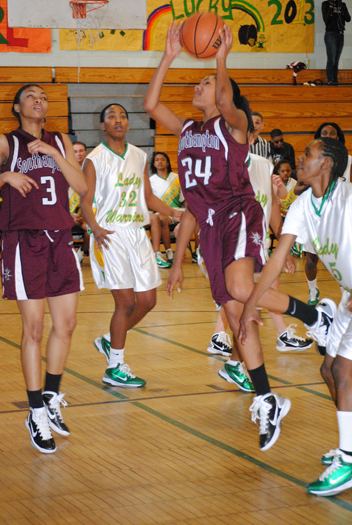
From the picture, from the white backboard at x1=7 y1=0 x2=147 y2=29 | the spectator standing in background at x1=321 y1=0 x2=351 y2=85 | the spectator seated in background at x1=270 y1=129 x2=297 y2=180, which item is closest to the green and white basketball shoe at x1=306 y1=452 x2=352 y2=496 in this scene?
the spectator seated in background at x1=270 y1=129 x2=297 y2=180

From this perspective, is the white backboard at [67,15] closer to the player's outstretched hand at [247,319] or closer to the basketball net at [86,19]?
the basketball net at [86,19]

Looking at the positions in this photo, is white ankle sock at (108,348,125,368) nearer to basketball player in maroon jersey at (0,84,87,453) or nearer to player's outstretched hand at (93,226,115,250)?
player's outstretched hand at (93,226,115,250)

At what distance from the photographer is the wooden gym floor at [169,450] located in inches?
104

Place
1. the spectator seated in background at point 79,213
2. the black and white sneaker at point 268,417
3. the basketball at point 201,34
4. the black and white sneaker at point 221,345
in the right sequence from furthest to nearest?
1. the spectator seated in background at point 79,213
2. the black and white sneaker at point 221,345
3. the basketball at point 201,34
4. the black and white sneaker at point 268,417

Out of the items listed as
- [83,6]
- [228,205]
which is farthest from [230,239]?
[83,6]

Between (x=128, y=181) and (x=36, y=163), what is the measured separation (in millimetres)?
1261

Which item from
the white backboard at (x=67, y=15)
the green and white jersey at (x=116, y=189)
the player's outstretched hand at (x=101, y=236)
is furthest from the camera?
the white backboard at (x=67, y=15)

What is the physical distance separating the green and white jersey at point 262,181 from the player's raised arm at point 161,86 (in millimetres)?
1102

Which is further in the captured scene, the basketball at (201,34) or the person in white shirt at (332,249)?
the basketball at (201,34)

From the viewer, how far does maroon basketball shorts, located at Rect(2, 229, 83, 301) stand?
11.0 ft

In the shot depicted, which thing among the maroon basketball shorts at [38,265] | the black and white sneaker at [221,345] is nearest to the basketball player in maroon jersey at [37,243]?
the maroon basketball shorts at [38,265]

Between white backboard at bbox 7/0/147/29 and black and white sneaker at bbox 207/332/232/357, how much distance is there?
30.3 ft

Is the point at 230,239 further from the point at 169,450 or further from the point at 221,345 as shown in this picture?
the point at 221,345

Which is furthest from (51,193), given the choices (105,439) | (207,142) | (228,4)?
(228,4)
